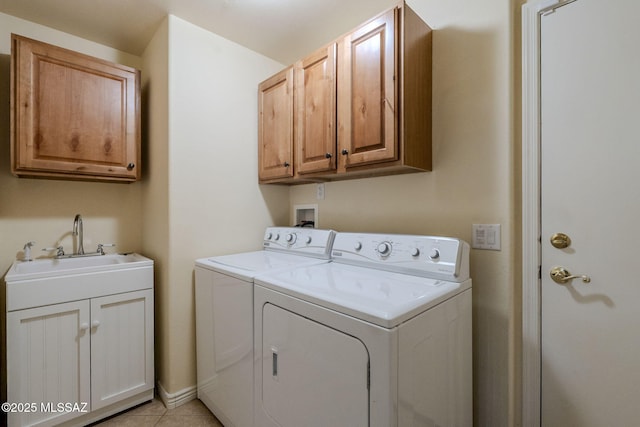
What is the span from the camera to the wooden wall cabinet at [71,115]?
1.57 meters

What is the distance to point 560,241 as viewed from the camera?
1183 mm

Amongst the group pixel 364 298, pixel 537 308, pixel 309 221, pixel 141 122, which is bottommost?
pixel 537 308

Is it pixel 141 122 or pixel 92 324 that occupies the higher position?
pixel 141 122

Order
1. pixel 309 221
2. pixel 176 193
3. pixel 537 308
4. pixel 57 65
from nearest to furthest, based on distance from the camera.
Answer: pixel 537 308, pixel 57 65, pixel 176 193, pixel 309 221

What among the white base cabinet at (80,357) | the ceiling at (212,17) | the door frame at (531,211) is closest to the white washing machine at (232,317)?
the white base cabinet at (80,357)

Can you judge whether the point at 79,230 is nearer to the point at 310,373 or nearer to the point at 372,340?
the point at 310,373

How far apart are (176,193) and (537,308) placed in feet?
Result: 6.52

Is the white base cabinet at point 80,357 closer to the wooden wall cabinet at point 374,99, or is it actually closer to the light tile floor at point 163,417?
the light tile floor at point 163,417

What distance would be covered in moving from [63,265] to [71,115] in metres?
0.94

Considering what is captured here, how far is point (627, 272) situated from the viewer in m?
1.06

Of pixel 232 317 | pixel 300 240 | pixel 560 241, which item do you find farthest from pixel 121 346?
pixel 560 241

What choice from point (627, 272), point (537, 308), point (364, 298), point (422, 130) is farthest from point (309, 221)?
point (627, 272)

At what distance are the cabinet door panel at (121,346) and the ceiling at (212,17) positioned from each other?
1701mm

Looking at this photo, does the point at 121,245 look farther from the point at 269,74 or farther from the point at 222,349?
the point at 269,74
